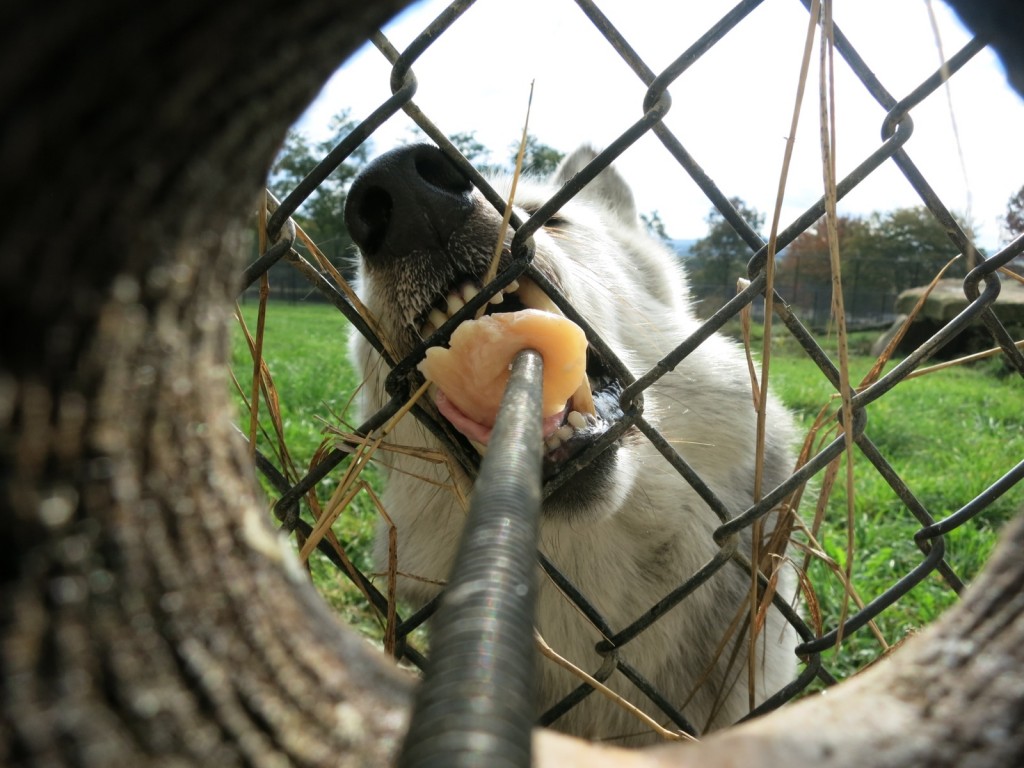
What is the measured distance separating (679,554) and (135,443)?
1940 millimetres

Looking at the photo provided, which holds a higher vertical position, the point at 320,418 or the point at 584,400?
the point at 320,418

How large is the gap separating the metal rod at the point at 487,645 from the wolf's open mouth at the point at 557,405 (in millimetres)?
802

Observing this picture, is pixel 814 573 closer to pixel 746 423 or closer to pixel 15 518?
pixel 746 423

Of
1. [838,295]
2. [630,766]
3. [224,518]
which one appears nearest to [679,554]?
[838,295]

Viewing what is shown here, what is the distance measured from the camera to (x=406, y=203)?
1547 mm

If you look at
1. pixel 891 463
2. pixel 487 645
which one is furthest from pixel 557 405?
pixel 891 463

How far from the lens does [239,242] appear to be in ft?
1.54

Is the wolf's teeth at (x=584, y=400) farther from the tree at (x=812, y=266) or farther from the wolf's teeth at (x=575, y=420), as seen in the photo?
the tree at (x=812, y=266)

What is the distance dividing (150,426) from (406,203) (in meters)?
1.23

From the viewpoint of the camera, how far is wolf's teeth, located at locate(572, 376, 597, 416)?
1.59 m

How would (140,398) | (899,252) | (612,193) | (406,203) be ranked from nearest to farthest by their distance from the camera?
(140,398) → (406,203) → (612,193) → (899,252)

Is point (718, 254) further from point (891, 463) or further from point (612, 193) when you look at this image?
point (612, 193)

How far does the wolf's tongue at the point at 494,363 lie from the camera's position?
123 cm

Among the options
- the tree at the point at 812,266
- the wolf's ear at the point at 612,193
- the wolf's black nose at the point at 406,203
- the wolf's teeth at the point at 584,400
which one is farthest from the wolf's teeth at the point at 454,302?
the tree at the point at 812,266
